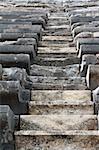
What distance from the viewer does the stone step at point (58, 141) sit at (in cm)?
189

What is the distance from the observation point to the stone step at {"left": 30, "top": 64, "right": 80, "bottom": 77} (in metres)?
2.86

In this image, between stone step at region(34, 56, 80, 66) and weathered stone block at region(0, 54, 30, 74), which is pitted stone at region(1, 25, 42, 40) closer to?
stone step at region(34, 56, 80, 66)

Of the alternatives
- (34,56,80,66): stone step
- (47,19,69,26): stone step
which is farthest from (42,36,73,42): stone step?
(47,19,69,26): stone step

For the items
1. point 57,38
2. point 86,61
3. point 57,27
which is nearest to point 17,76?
point 86,61

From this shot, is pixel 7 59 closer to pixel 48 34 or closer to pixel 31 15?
pixel 48 34

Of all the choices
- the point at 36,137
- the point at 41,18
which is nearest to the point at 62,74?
the point at 36,137

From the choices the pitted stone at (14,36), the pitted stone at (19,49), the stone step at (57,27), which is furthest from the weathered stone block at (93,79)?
the stone step at (57,27)

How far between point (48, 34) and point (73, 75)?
1.35 metres

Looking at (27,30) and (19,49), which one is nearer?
(19,49)

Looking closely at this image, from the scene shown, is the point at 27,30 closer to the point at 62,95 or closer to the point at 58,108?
the point at 62,95

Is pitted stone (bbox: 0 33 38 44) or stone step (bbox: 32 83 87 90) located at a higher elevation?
stone step (bbox: 32 83 87 90)

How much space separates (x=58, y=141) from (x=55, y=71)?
41.7 inches

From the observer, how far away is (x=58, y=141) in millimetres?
1904

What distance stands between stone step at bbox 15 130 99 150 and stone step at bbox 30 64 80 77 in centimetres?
97
